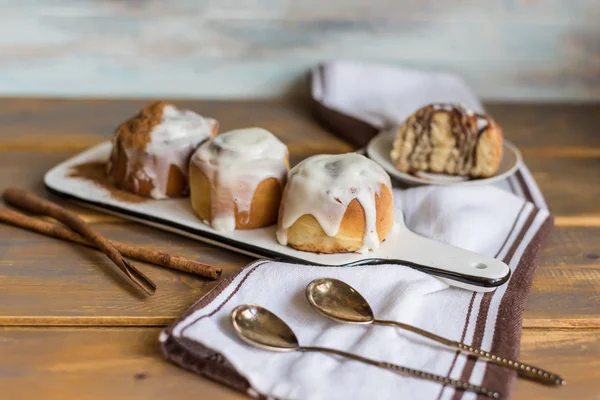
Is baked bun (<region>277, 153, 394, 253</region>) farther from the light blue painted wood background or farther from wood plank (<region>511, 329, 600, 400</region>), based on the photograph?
the light blue painted wood background

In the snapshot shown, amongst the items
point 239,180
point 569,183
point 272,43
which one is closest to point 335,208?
point 239,180

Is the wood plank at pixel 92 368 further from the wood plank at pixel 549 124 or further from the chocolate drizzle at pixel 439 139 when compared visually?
the wood plank at pixel 549 124

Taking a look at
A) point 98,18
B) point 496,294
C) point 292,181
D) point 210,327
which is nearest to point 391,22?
point 98,18

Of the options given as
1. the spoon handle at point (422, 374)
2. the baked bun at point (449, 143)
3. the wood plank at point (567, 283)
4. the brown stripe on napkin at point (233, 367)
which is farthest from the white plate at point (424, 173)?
the spoon handle at point (422, 374)

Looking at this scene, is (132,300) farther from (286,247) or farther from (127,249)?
(286,247)

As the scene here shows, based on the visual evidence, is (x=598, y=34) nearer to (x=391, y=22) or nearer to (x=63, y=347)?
(x=391, y=22)

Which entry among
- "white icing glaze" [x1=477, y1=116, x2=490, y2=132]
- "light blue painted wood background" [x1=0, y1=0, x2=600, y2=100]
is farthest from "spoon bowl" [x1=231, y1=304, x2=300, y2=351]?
"light blue painted wood background" [x1=0, y1=0, x2=600, y2=100]
